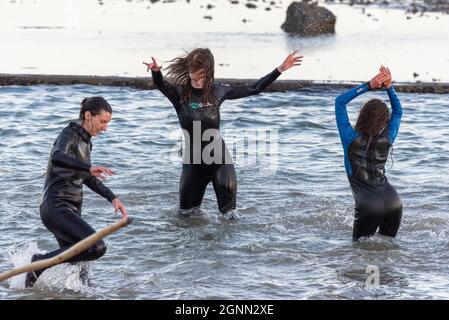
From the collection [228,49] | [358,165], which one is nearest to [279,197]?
[358,165]

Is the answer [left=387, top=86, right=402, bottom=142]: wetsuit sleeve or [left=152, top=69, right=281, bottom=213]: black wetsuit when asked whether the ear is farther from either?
[left=387, top=86, right=402, bottom=142]: wetsuit sleeve

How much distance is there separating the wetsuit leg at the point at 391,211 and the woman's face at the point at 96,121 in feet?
9.05

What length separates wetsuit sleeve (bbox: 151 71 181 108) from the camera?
10750 millimetres

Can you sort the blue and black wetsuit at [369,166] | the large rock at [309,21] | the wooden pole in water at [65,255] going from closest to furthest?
1. the wooden pole in water at [65,255]
2. the blue and black wetsuit at [369,166]
3. the large rock at [309,21]

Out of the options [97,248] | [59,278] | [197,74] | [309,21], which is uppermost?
[309,21]

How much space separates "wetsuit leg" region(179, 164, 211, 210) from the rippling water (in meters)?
0.20

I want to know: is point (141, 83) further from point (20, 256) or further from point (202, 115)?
point (20, 256)

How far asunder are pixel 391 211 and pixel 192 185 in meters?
2.38

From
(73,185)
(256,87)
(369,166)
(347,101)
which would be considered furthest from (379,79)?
(73,185)

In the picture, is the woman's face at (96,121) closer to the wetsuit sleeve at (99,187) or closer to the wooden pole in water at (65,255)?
the wetsuit sleeve at (99,187)

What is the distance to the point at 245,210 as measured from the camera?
12258 mm

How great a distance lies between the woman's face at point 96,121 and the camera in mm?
8867

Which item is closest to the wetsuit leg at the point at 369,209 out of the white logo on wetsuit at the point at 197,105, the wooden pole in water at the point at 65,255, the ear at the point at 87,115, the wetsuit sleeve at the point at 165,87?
the white logo on wetsuit at the point at 197,105

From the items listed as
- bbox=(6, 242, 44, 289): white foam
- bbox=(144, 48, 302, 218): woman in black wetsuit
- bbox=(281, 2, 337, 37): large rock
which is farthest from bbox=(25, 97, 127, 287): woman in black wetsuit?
bbox=(281, 2, 337, 37): large rock
